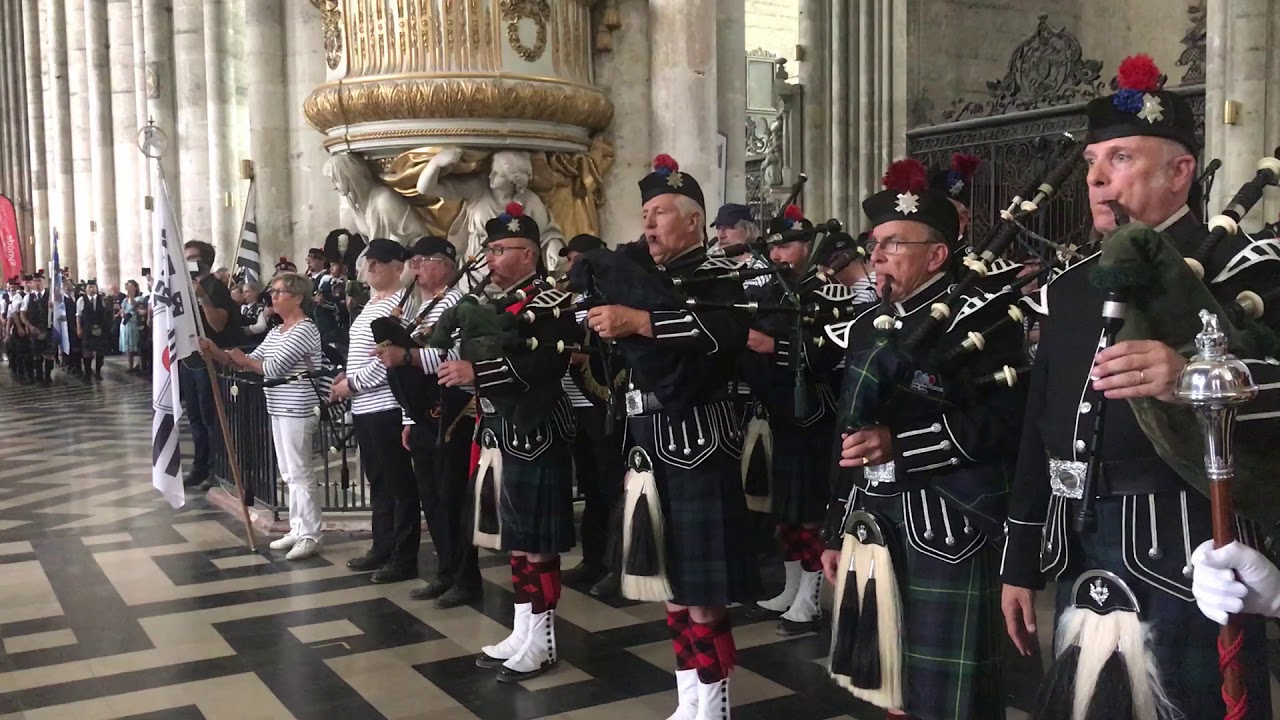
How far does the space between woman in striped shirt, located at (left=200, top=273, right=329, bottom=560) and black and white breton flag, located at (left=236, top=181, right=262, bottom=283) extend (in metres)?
2.65

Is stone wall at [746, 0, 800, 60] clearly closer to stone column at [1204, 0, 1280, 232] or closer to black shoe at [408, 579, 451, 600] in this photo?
stone column at [1204, 0, 1280, 232]

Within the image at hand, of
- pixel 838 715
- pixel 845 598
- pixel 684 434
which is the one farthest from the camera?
pixel 838 715

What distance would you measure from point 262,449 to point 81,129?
903 inches

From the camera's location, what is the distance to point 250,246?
28.8 feet

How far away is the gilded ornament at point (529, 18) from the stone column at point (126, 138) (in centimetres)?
1799

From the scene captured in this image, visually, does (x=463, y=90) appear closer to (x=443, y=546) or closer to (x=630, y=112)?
(x=630, y=112)

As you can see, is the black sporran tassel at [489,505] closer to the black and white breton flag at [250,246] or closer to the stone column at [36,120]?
the black and white breton flag at [250,246]

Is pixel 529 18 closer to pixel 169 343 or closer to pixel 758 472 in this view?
pixel 169 343

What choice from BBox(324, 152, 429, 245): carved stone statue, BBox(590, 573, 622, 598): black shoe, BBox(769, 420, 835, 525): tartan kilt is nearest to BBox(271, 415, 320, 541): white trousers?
BBox(324, 152, 429, 245): carved stone statue

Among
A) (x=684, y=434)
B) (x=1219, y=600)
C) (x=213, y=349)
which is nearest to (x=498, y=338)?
(x=684, y=434)

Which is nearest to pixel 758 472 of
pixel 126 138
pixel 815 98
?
pixel 815 98

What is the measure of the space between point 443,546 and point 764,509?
1525 millimetres

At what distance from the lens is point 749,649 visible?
4609 millimetres

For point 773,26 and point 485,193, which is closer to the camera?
point 485,193
